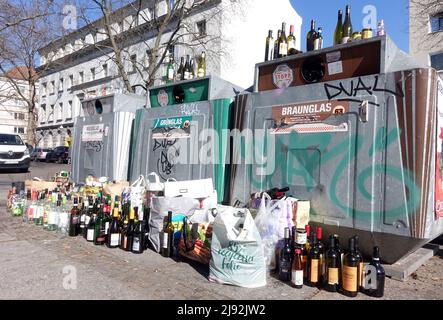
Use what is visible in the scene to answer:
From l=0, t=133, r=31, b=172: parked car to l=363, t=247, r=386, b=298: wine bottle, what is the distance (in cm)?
1503

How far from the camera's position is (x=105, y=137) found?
6855 mm

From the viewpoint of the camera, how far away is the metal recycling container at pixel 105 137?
21.7 ft

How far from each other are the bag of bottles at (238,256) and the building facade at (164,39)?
40.2 ft

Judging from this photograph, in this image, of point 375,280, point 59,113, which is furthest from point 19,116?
point 375,280

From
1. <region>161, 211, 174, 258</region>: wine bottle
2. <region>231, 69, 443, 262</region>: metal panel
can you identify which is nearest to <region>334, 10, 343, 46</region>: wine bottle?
<region>231, 69, 443, 262</region>: metal panel

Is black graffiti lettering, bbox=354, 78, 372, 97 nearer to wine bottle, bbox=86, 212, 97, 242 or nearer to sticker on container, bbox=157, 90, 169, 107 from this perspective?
sticker on container, bbox=157, 90, 169, 107

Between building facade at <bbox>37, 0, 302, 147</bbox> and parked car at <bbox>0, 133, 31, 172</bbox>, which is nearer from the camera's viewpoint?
parked car at <bbox>0, 133, 31, 172</bbox>

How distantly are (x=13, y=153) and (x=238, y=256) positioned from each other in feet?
46.9

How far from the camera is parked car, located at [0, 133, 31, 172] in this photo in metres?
13.9

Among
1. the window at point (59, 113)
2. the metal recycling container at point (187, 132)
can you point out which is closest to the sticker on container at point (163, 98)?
the metal recycling container at point (187, 132)

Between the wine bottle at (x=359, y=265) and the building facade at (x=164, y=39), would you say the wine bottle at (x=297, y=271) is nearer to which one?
the wine bottle at (x=359, y=265)

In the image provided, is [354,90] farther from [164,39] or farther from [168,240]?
Result: [164,39]

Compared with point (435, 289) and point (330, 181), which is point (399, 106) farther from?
point (435, 289)

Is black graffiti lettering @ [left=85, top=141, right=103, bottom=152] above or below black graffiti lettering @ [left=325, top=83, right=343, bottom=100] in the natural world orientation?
below
